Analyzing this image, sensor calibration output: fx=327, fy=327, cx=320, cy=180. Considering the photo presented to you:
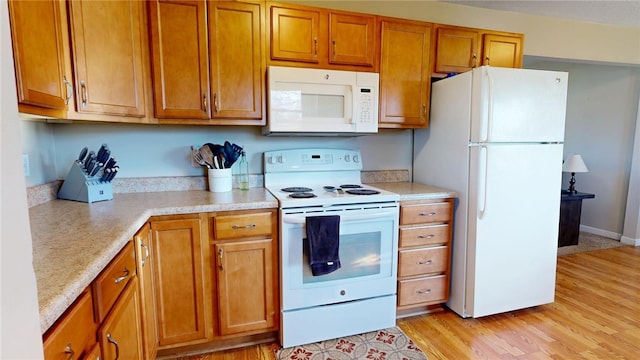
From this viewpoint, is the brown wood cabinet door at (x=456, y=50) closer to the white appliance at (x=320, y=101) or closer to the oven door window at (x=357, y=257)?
the white appliance at (x=320, y=101)

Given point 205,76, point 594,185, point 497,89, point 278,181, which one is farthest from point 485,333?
point 594,185

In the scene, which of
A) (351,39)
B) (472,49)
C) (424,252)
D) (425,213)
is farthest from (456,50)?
(424,252)

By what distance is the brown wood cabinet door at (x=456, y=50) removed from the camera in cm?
241

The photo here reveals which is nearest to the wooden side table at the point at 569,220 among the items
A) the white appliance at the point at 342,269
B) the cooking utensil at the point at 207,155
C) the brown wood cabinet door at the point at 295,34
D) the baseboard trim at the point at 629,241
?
the baseboard trim at the point at 629,241

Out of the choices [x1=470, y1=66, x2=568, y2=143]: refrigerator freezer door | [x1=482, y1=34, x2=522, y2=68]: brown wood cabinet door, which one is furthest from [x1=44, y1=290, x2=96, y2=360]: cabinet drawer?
[x1=482, y1=34, x2=522, y2=68]: brown wood cabinet door

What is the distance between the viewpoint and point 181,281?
1774mm

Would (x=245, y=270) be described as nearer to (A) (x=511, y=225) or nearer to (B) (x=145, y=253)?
(B) (x=145, y=253)

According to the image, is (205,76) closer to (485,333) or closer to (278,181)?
(278,181)

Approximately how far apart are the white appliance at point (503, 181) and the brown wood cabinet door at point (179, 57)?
5.45 feet

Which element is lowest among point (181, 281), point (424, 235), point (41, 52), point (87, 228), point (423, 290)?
point (423, 290)

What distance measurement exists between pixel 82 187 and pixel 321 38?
168 cm

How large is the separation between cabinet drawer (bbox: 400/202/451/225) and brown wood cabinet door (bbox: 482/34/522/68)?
3.95ft

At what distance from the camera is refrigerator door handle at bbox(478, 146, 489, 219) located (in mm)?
2046

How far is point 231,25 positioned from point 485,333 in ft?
8.23
